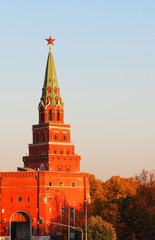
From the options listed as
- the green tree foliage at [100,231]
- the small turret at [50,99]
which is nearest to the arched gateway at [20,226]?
the green tree foliage at [100,231]

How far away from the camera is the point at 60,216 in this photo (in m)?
128

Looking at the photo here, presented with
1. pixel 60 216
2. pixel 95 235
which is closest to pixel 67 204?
pixel 60 216

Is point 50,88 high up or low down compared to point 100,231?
up

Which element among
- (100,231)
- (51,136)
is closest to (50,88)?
Result: (51,136)

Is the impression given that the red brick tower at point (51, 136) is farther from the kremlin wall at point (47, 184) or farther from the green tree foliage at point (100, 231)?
the green tree foliage at point (100, 231)

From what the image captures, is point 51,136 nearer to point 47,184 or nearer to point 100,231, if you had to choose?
point 47,184

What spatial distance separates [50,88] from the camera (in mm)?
138875

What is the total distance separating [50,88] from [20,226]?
3313 cm

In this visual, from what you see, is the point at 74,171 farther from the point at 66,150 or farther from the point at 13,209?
the point at 13,209

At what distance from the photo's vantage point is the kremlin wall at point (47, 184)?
126250 mm

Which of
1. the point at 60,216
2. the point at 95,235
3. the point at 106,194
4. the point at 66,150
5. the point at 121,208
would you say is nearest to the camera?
the point at 95,235

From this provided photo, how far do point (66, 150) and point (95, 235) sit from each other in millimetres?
35714

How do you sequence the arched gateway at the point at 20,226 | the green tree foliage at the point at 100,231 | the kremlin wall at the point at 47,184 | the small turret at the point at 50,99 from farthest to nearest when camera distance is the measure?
the small turret at the point at 50,99
the arched gateway at the point at 20,226
the kremlin wall at the point at 47,184
the green tree foliage at the point at 100,231

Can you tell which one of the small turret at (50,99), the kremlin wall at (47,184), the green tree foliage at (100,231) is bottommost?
the green tree foliage at (100,231)
